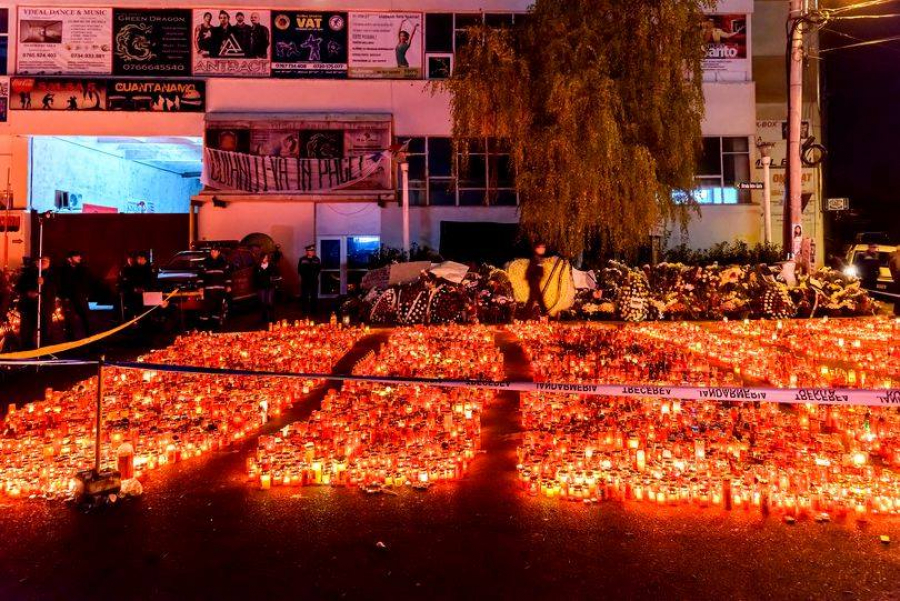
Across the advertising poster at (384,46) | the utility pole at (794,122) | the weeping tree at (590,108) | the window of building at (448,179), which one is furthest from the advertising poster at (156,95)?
the utility pole at (794,122)

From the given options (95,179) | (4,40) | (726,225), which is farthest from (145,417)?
(4,40)

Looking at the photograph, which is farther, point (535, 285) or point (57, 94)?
point (57, 94)

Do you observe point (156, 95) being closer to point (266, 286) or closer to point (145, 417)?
point (266, 286)

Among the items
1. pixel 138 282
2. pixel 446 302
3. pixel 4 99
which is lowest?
pixel 446 302

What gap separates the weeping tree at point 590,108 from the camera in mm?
15477

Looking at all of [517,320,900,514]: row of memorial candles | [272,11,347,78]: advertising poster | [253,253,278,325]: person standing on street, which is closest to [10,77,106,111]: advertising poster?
[272,11,347,78]: advertising poster

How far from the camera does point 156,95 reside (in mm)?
22609

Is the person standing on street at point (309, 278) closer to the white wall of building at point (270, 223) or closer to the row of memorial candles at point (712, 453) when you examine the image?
the white wall of building at point (270, 223)

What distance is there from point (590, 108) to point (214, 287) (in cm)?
965

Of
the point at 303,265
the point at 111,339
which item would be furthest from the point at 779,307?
the point at 111,339

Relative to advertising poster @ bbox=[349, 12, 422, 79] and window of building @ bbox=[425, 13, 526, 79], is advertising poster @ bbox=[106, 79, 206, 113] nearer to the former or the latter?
advertising poster @ bbox=[349, 12, 422, 79]

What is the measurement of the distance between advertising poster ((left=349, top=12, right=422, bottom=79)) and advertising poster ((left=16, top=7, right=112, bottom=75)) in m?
8.72

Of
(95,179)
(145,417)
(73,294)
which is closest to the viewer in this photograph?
(145,417)

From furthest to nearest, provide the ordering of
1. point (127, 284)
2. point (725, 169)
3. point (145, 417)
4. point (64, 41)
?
1. point (725, 169)
2. point (64, 41)
3. point (127, 284)
4. point (145, 417)
